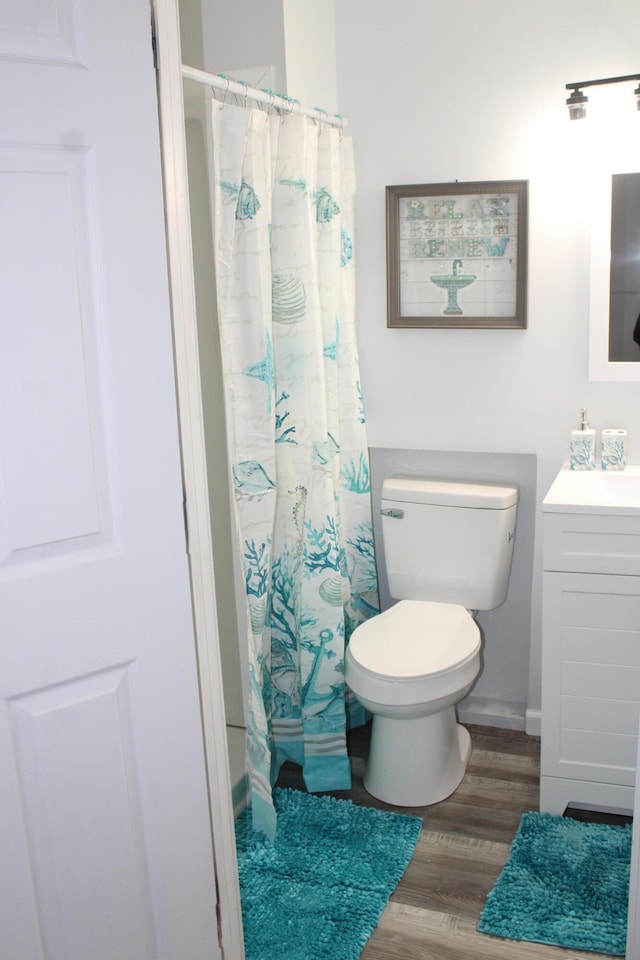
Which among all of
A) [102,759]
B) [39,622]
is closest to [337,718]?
[102,759]

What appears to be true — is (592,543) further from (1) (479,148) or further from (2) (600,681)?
(1) (479,148)

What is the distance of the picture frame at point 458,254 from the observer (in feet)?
9.06

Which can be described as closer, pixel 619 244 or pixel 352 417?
pixel 619 244

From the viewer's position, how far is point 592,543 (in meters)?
2.39

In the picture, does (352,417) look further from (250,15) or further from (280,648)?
(250,15)

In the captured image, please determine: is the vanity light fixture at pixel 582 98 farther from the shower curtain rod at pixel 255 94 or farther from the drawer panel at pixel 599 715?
the drawer panel at pixel 599 715

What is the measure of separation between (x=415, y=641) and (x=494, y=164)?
4.78ft

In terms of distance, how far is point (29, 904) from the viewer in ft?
5.04

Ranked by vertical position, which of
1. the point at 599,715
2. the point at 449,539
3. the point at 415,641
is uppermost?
the point at 449,539

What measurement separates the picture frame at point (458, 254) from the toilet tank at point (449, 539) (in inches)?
20.7

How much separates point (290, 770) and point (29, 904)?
4.71 feet

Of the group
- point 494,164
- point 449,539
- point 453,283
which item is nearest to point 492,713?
point 449,539

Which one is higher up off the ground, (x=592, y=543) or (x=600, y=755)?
(x=592, y=543)

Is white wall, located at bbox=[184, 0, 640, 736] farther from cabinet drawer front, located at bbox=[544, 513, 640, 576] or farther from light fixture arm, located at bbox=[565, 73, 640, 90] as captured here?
cabinet drawer front, located at bbox=[544, 513, 640, 576]
